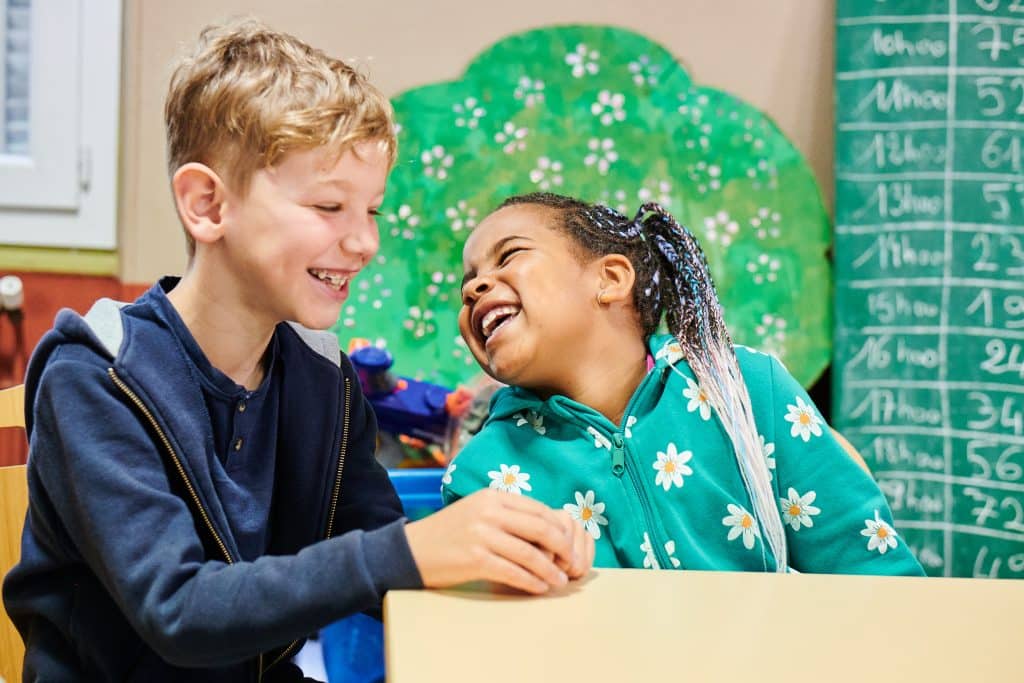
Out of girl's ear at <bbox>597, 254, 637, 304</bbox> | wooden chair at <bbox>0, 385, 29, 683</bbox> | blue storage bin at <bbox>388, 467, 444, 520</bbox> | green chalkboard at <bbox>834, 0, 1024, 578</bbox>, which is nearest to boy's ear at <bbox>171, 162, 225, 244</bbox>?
wooden chair at <bbox>0, 385, 29, 683</bbox>

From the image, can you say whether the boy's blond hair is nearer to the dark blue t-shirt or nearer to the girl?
the dark blue t-shirt

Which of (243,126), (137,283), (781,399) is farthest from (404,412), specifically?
(243,126)

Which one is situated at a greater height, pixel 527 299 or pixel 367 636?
pixel 527 299

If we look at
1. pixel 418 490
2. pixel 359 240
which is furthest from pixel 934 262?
pixel 359 240

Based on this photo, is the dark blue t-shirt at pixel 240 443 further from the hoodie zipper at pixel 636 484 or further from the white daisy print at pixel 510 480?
the hoodie zipper at pixel 636 484

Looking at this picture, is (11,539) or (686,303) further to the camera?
(686,303)

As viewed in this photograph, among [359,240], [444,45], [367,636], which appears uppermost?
[444,45]

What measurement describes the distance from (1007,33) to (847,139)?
18.9 inches

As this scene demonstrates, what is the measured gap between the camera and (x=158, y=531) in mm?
912

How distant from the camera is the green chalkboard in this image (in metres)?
2.67

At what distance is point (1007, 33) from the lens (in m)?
2.72

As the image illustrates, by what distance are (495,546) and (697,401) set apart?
0.55 metres

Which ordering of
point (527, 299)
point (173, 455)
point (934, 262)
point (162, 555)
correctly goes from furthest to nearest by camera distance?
point (934, 262) < point (527, 299) < point (173, 455) < point (162, 555)

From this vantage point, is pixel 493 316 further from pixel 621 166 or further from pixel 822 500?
pixel 621 166
